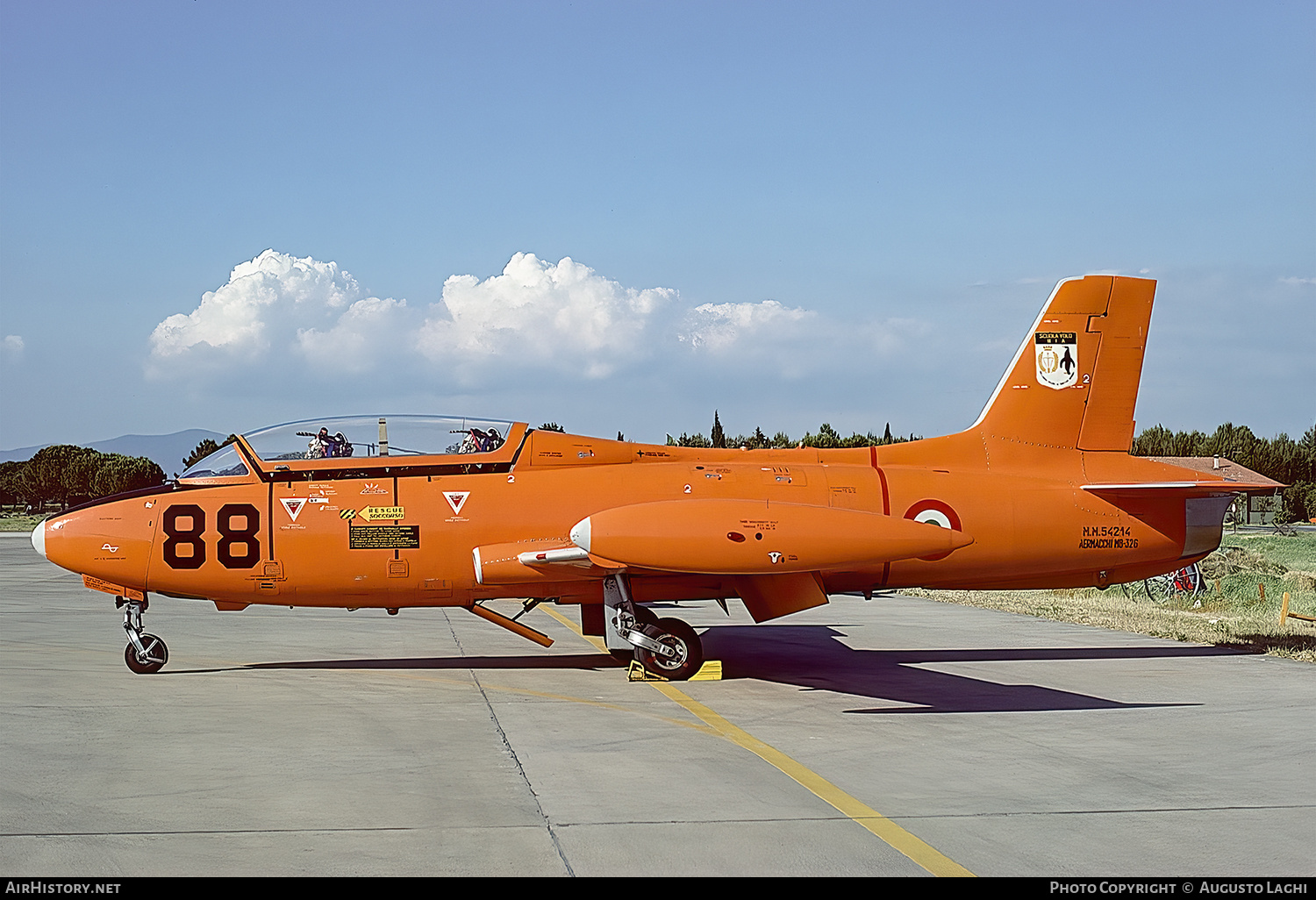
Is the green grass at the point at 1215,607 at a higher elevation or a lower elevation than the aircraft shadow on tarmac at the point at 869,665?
lower

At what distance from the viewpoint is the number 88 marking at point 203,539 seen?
1261 centimetres

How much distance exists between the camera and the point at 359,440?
524 inches

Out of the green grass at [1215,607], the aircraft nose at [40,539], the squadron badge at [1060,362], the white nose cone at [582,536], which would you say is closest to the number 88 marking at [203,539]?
the aircraft nose at [40,539]

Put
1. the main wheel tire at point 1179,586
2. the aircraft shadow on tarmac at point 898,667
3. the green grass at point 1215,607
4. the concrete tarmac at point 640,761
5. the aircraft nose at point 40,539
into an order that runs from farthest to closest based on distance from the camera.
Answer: the main wheel tire at point 1179,586, the green grass at point 1215,607, the aircraft nose at point 40,539, the aircraft shadow on tarmac at point 898,667, the concrete tarmac at point 640,761

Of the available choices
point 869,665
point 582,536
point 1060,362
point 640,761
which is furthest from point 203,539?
point 1060,362

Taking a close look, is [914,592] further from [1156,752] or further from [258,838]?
[258,838]

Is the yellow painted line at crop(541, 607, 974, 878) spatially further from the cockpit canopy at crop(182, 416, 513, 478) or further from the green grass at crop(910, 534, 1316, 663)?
the green grass at crop(910, 534, 1316, 663)

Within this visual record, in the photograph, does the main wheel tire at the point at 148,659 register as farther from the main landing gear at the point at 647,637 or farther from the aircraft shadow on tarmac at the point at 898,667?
the aircraft shadow on tarmac at the point at 898,667

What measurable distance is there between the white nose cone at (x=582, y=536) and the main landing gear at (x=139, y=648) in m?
5.24

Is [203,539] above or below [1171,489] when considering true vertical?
below

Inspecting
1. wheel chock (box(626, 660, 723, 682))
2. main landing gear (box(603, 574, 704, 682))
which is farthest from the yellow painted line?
wheel chock (box(626, 660, 723, 682))

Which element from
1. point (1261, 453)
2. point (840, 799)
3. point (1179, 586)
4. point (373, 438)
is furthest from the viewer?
point (1261, 453)

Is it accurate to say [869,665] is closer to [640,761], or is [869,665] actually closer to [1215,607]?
[640,761]

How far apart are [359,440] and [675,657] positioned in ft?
14.8
